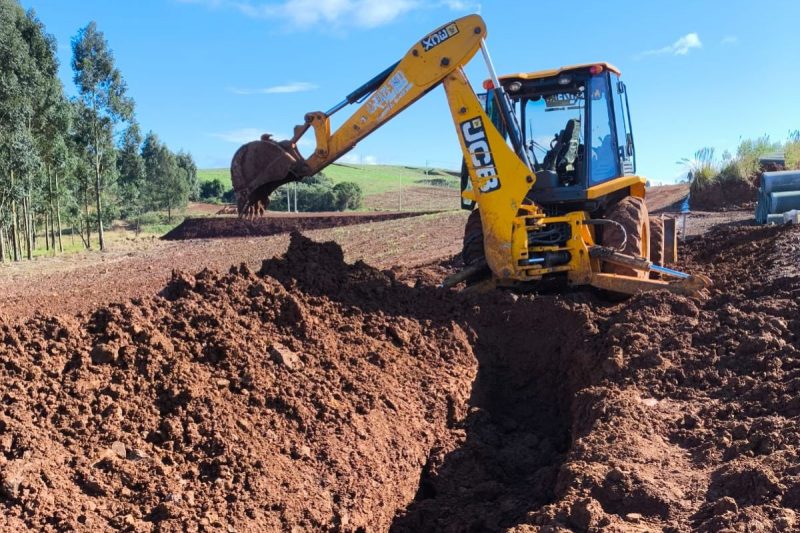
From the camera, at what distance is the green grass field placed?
6181 cm

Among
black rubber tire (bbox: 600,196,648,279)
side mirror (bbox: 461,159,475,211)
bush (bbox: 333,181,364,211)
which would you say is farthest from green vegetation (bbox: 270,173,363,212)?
black rubber tire (bbox: 600,196,648,279)

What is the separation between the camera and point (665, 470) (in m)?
4.15

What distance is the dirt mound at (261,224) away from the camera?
98.5 ft

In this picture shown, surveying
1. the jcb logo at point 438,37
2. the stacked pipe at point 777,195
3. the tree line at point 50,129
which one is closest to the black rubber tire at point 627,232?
the jcb logo at point 438,37

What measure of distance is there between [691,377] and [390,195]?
A: 48.8m

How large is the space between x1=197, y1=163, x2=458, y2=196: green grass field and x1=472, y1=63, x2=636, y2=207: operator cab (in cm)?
4701

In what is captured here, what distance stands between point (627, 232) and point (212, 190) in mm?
60558

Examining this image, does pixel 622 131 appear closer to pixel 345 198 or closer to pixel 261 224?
pixel 261 224

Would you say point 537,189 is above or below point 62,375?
above

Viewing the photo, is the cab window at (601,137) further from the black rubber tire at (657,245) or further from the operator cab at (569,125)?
the black rubber tire at (657,245)

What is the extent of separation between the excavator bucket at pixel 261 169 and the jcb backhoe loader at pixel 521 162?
0.01m

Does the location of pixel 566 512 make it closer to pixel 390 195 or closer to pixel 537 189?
pixel 537 189

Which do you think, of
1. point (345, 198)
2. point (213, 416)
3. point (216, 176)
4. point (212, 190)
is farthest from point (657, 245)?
point (216, 176)

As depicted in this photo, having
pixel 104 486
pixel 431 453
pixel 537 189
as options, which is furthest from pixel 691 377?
pixel 104 486
